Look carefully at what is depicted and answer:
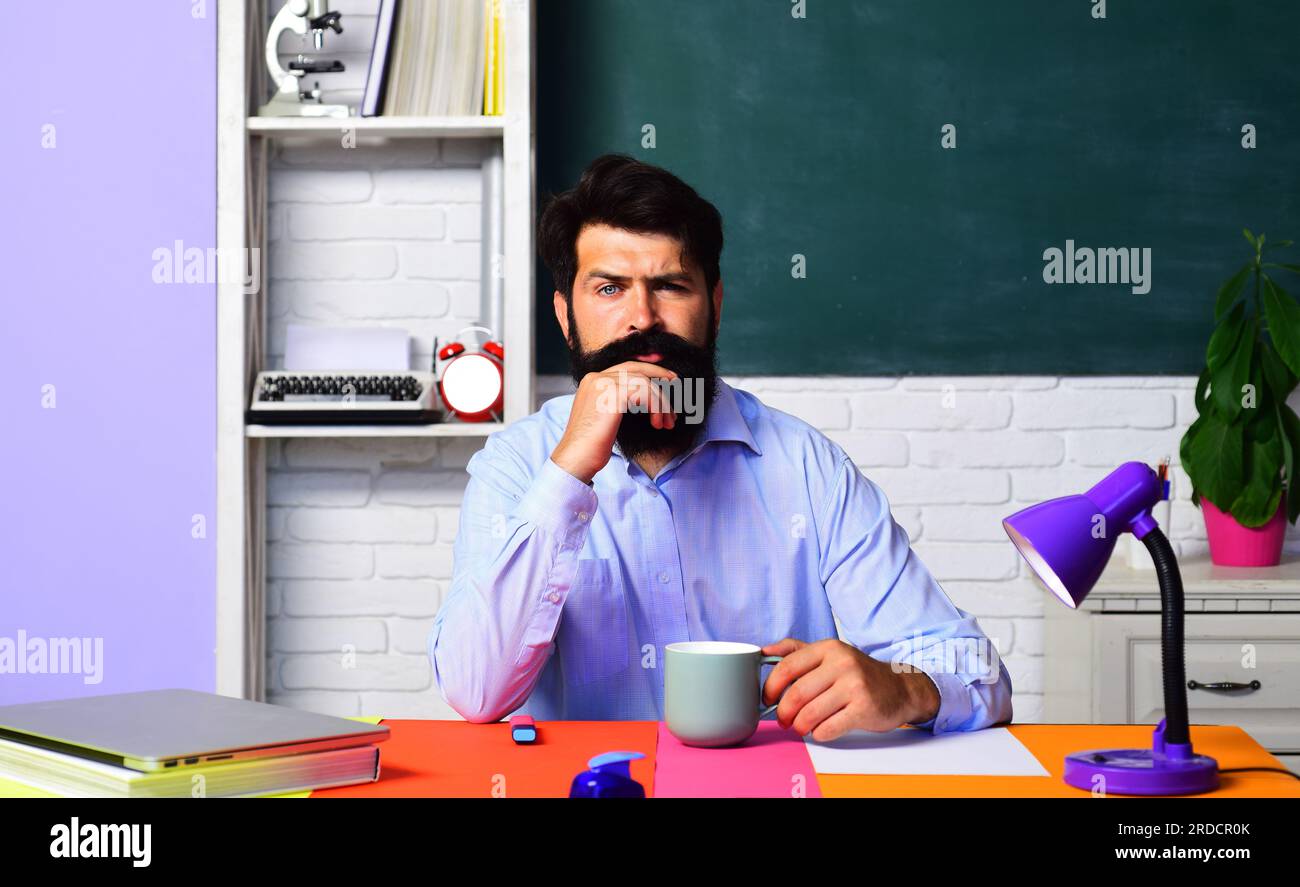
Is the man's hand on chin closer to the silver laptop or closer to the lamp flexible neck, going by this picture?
the lamp flexible neck

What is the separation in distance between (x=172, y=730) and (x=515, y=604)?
0.44m

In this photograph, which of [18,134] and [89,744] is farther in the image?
[18,134]

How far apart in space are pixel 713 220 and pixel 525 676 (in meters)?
0.79

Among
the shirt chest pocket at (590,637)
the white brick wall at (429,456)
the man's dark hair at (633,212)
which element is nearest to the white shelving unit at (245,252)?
the white brick wall at (429,456)

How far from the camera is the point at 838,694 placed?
4.02 feet

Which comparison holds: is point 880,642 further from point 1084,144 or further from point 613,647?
point 1084,144

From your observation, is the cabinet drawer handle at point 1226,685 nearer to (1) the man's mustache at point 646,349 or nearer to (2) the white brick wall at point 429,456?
(2) the white brick wall at point 429,456

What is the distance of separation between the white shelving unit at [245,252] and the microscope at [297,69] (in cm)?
4

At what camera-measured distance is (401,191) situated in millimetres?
2834

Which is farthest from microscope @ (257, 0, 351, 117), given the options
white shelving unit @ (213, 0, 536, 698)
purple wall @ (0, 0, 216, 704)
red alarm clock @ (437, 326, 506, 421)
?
red alarm clock @ (437, 326, 506, 421)

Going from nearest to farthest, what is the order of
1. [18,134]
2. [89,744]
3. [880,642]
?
1. [89,744]
2. [880,642]
3. [18,134]

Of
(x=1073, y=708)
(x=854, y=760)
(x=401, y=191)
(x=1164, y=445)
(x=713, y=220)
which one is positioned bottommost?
(x=1073, y=708)

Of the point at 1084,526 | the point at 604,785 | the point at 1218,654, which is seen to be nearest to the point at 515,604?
the point at 604,785

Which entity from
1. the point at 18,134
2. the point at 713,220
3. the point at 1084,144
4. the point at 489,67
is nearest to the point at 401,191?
the point at 489,67
